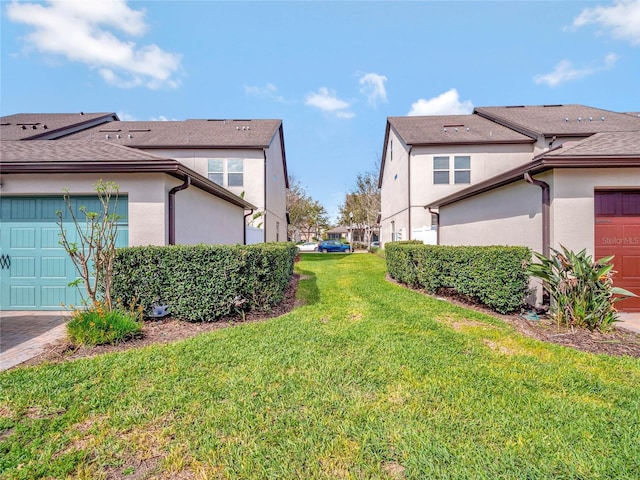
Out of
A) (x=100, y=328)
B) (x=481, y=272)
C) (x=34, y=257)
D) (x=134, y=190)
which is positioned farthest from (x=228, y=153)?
(x=481, y=272)

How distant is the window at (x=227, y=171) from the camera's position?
15008 millimetres

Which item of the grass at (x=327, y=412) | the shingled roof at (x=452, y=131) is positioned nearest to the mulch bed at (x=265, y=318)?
the grass at (x=327, y=412)

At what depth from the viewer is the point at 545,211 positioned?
5543mm

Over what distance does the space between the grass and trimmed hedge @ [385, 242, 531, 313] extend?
1.58 m

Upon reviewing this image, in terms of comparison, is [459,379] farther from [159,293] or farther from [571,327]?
[159,293]

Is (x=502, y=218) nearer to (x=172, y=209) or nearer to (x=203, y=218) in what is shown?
(x=172, y=209)

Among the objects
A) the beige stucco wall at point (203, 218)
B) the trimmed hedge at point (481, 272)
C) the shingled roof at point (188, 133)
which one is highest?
the shingled roof at point (188, 133)

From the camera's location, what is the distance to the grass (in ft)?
6.51

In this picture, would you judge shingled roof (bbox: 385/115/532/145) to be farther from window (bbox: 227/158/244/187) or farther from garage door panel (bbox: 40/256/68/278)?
garage door panel (bbox: 40/256/68/278)

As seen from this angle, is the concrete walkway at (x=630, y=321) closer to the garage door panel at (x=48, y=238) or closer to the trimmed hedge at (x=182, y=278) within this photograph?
the trimmed hedge at (x=182, y=278)

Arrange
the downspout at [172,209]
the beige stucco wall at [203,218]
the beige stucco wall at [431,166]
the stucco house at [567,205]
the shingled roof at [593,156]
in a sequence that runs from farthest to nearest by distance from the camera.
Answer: the beige stucco wall at [431,166] → the beige stucco wall at [203,218] → the downspout at [172,209] → the stucco house at [567,205] → the shingled roof at [593,156]

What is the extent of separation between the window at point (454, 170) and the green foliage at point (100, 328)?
1524cm

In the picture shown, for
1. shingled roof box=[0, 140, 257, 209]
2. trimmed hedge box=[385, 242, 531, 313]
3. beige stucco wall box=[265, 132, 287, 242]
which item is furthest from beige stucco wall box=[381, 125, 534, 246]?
shingled roof box=[0, 140, 257, 209]

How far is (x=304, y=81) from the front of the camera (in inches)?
572
